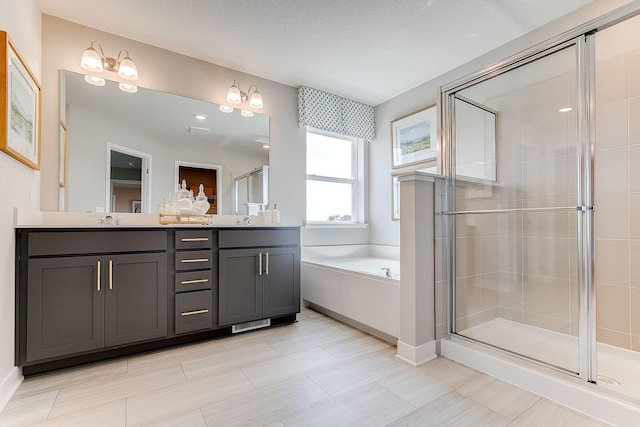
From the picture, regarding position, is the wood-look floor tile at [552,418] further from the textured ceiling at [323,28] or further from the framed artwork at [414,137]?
the textured ceiling at [323,28]

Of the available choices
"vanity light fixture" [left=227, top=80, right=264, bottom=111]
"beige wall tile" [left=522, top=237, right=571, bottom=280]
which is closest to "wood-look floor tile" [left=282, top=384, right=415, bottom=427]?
"beige wall tile" [left=522, top=237, right=571, bottom=280]

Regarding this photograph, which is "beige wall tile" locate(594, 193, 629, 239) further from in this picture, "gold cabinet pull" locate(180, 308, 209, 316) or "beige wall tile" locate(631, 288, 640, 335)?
"gold cabinet pull" locate(180, 308, 209, 316)

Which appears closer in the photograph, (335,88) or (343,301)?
(343,301)

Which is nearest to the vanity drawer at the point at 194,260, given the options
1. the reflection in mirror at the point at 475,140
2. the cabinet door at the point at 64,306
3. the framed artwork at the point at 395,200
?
the cabinet door at the point at 64,306

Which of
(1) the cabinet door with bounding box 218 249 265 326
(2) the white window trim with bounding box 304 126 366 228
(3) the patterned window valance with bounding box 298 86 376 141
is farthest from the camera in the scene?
(2) the white window trim with bounding box 304 126 366 228

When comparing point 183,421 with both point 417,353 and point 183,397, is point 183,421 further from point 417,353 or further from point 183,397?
point 417,353

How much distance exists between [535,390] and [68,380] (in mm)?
2632

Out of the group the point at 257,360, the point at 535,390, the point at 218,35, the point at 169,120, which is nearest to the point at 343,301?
the point at 257,360

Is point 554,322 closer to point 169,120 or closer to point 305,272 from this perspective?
point 305,272

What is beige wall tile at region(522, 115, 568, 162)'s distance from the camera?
1.93 metres

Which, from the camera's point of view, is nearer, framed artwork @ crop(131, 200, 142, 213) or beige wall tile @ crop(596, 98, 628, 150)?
beige wall tile @ crop(596, 98, 628, 150)

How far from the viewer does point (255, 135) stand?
3176 millimetres

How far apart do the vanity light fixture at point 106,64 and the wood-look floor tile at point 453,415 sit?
302 cm

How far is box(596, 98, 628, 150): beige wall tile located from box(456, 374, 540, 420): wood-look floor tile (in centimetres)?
170
